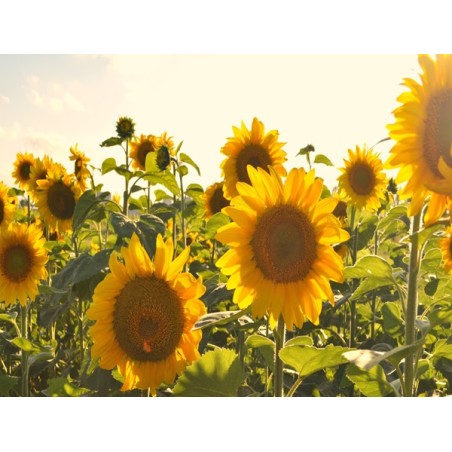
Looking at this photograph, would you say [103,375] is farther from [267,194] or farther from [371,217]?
[371,217]

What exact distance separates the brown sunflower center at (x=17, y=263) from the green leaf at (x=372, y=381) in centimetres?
184

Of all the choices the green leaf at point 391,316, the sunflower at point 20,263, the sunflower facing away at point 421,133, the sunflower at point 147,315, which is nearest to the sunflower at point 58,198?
the sunflower at point 20,263

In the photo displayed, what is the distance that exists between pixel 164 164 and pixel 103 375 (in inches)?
41.1

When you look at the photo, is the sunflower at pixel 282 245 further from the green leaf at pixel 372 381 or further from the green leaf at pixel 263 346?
the green leaf at pixel 372 381

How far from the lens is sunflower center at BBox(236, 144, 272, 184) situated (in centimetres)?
253

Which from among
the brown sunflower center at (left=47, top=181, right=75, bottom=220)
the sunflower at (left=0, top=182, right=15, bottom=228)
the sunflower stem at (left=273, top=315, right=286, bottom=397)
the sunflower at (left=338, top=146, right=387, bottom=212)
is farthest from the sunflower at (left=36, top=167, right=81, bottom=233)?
the sunflower stem at (left=273, top=315, right=286, bottom=397)

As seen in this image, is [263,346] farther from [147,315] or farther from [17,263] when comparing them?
[17,263]

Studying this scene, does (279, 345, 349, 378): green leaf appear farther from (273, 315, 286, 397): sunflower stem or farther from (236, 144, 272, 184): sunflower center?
(236, 144, 272, 184): sunflower center

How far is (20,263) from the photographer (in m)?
2.89

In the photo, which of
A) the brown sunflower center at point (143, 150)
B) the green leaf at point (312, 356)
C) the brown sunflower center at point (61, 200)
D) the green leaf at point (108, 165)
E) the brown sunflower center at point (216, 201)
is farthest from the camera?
the brown sunflower center at point (143, 150)

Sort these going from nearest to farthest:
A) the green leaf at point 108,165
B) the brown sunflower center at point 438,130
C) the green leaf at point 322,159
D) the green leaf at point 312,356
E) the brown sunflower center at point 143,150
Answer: the brown sunflower center at point 438,130, the green leaf at point 312,356, the green leaf at point 108,165, the green leaf at point 322,159, the brown sunflower center at point 143,150

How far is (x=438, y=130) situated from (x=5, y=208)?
2889 mm

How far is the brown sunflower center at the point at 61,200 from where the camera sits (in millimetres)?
3354

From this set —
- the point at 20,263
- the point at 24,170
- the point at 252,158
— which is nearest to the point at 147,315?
the point at 252,158
